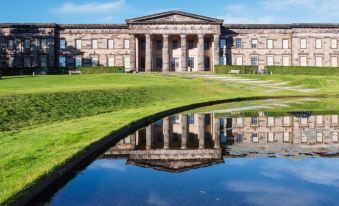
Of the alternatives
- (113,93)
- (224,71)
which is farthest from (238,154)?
(224,71)

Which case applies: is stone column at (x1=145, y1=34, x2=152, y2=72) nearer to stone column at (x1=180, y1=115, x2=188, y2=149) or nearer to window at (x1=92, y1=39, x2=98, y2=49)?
window at (x1=92, y1=39, x2=98, y2=49)

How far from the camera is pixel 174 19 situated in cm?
6681

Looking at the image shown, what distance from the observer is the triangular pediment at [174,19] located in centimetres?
6600

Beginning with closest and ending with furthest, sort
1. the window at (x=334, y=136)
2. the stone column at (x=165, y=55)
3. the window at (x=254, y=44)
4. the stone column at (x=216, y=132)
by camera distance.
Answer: the stone column at (x=216, y=132) < the window at (x=334, y=136) < the stone column at (x=165, y=55) < the window at (x=254, y=44)

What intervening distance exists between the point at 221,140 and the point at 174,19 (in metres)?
55.9

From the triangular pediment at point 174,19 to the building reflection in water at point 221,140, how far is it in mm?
49649

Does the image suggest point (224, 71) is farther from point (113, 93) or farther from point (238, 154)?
point (238, 154)

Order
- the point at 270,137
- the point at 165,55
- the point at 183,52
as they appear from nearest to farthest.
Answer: the point at 270,137 < the point at 183,52 < the point at 165,55

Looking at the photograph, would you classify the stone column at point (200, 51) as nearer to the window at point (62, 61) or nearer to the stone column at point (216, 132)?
the window at point (62, 61)

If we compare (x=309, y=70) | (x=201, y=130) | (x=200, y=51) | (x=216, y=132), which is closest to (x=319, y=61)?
(x=309, y=70)

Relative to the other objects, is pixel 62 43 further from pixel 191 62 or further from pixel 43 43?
pixel 191 62

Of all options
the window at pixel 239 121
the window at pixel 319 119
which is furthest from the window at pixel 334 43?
the window at pixel 239 121

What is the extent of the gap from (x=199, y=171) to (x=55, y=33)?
2635 inches

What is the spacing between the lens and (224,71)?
5988 centimetres
